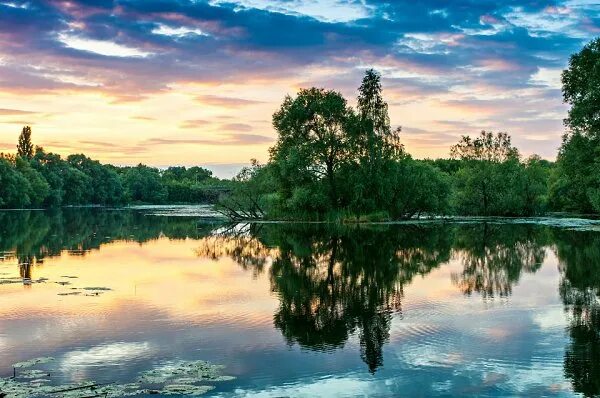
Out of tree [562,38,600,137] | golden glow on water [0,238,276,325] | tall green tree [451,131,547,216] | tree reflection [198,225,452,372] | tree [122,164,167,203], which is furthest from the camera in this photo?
tree [122,164,167,203]

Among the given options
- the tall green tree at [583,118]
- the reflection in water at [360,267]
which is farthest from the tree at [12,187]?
the tall green tree at [583,118]

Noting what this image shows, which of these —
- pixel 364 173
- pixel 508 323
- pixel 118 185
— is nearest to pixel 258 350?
pixel 508 323

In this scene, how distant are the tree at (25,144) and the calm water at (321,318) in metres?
139

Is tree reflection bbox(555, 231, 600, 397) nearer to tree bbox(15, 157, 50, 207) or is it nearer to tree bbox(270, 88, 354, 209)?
tree bbox(270, 88, 354, 209)

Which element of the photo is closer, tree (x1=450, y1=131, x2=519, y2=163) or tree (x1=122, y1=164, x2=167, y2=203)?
tree (x1=450, y1=131, x2=519, y2=163)

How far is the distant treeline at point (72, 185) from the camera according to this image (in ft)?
423

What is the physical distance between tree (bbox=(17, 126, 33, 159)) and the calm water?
454 ft

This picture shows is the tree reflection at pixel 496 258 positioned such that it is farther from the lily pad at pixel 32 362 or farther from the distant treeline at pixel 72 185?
the distant treeline at pixel 72 185

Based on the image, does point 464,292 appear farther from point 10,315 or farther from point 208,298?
point 10,315

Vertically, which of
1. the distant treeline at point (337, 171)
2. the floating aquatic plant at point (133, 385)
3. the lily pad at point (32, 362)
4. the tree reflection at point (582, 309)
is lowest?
the tree reflection at point (582, 309)

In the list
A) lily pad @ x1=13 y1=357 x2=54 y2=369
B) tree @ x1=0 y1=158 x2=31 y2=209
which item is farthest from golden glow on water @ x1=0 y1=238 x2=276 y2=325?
tree @ x1=0 y1=158 x2=31 y2=209

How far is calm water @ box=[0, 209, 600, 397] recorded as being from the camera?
40.8ft

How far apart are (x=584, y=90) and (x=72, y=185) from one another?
442ft

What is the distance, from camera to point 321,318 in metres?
18.0
